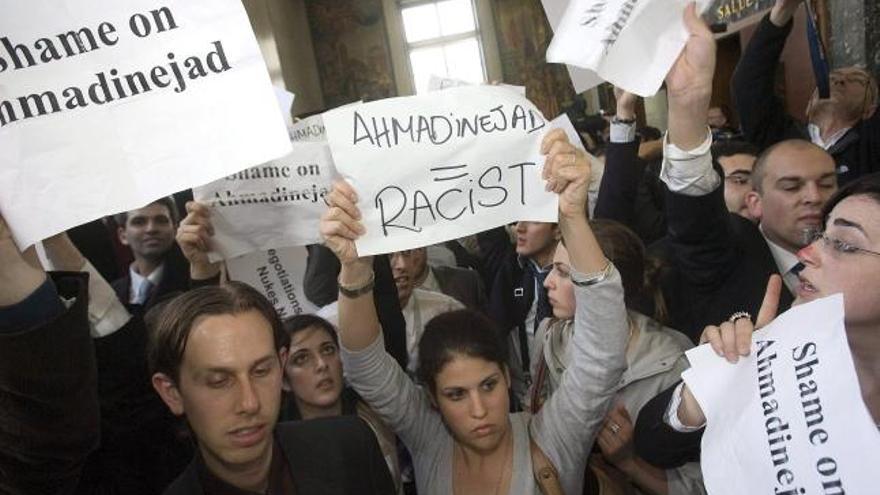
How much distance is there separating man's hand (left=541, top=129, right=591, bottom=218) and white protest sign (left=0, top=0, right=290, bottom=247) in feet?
2.05

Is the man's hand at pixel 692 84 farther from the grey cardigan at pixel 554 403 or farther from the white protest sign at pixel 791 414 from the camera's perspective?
the white protest sign at pixel 791 414

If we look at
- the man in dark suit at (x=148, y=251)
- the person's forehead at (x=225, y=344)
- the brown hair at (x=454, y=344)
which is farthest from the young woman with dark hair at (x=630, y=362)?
the man in dark suit at (x=148, y=251)

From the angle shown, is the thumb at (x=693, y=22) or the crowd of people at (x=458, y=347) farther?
the thumb at (x=693, y=22)

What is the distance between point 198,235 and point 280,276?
0.40 meters

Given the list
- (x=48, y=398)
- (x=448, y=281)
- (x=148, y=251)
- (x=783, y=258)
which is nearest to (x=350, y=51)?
(x=148, y=251)

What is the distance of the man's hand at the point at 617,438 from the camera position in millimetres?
1888

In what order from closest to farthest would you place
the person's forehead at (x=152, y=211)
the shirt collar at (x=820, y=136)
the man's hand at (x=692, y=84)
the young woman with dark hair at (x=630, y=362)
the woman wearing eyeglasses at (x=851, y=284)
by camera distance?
the woman wearing eyeglasses at (x=851, y=284) < the man's hand at (x=692, y=84) < the young woman with dark hair at (x=630, y=362) < the person's forehead at (x=152, y=211) < the shirt collar at (x=820, y=136)

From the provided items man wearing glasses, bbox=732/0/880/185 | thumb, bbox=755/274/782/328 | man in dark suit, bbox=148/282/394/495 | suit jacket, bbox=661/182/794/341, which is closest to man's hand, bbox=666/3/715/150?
suit jacket, bbox=661/182/794/341

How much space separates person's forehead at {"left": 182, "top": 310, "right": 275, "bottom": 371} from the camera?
1.44 m

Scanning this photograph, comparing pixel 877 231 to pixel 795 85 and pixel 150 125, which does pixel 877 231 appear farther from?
pixel 795 85

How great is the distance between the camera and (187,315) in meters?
1.49

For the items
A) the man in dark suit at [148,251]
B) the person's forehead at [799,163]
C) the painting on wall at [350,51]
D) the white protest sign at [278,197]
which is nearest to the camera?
the white protest sign at [278,197]

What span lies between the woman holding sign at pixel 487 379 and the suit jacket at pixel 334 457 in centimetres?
20

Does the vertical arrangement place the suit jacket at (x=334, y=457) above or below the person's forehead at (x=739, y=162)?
below
